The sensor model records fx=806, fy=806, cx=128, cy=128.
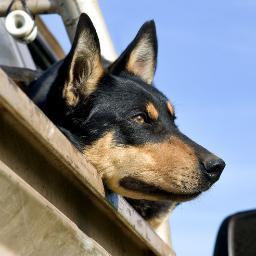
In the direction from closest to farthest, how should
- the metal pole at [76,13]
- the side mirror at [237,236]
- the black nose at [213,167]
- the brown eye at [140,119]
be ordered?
the side mirror at [237,236]
the black nose at [213,167]
the brown eye at [140,119]
the metal pole at [76,13]

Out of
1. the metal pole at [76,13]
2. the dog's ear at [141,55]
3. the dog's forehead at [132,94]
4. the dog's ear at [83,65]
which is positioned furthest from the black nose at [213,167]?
the metal pole at [76,13]

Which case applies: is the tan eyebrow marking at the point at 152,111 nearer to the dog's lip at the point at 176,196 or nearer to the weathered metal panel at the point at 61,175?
the dog's lip at the point at 176,196

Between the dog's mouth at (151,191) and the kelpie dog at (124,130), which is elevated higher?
the kelpie dog at (124,130)

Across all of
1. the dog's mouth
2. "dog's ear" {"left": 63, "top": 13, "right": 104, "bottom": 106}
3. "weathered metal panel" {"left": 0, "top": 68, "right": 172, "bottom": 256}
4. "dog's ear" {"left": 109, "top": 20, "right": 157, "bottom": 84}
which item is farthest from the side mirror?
"dog's ear" {"left": 109, "top": 20, "right": 157, "bottom": 84}

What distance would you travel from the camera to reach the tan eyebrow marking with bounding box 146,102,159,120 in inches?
157

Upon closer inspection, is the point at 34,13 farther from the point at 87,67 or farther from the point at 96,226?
the point at 96,226

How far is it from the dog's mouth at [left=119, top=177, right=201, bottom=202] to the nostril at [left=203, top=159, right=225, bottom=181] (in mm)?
121

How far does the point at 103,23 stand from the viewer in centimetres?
607

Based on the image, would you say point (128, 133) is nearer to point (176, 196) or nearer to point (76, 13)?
point (176, 196)

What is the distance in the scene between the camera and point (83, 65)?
3.92m

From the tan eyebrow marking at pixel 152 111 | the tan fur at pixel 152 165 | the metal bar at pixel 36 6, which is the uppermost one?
the metal bar at pixel 36 6

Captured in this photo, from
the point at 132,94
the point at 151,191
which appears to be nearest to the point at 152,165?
the point at 151,191

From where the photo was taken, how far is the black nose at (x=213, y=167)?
3.54 m

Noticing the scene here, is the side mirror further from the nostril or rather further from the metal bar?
the metal bar
